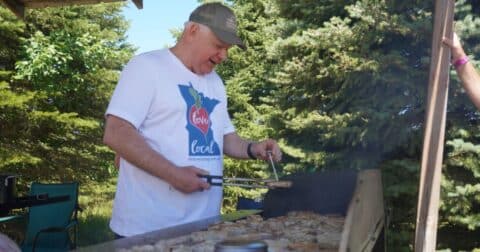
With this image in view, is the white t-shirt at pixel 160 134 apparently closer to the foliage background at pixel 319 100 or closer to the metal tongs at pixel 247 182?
the metal tongs at pixel 247 182

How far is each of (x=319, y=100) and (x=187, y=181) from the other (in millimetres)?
4580

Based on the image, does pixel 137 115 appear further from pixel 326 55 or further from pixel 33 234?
pixel 326 55

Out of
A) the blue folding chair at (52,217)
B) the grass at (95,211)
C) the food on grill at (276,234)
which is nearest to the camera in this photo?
the food on grill at (276,234)

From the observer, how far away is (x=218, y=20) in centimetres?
203

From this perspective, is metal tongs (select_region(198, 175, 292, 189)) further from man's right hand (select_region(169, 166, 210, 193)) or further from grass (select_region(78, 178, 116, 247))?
grass (select_region(78, 178, 116, 247))

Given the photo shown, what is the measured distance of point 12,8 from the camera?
446 centimetres

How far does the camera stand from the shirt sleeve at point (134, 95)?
183 centimetres

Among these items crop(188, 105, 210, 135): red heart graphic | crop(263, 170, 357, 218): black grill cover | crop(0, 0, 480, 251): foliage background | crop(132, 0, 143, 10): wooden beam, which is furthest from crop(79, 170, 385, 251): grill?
crop(0, 0, 480, 251): foliage background

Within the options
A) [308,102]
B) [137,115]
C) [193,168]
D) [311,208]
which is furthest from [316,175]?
[308,102]

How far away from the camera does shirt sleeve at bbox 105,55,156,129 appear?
1830 millimetres

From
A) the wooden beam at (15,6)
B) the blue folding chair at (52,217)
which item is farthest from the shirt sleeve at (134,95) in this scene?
the blue folding chair at (52,217)

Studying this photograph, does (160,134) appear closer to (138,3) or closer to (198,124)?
(198,124)

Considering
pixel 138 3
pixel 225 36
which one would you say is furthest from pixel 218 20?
pixel 138 3

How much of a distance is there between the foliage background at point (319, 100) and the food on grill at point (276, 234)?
9.28 feet
